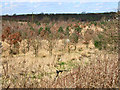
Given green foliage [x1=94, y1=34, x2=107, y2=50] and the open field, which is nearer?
the open field

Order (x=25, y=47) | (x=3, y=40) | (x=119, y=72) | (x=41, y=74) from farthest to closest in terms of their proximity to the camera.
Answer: (x=3, y=40) < (x=25, y=47) < (x=41, y=74) < (x=119, y=72)

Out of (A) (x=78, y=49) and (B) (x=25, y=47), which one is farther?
(A) (x=78, y=49)

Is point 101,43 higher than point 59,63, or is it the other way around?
point 101,43

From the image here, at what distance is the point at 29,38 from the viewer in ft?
34.9

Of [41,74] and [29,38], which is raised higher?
[29,38]

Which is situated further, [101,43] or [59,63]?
[101,43]

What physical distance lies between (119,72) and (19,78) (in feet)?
9.38

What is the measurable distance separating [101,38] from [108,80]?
6.95 m

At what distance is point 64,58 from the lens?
367 inches

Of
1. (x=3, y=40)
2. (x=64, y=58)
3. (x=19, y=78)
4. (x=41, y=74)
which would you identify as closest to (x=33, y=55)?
(x=64, y=58)

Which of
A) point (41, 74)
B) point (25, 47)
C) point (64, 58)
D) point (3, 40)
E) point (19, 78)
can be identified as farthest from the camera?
point (3, 40)

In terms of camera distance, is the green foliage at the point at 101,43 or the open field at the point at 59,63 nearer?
the open field at the point at 59,63

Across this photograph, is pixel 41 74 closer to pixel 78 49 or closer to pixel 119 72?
pixel 119 72

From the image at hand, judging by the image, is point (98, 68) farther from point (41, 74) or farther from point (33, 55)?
point (33, 55)
